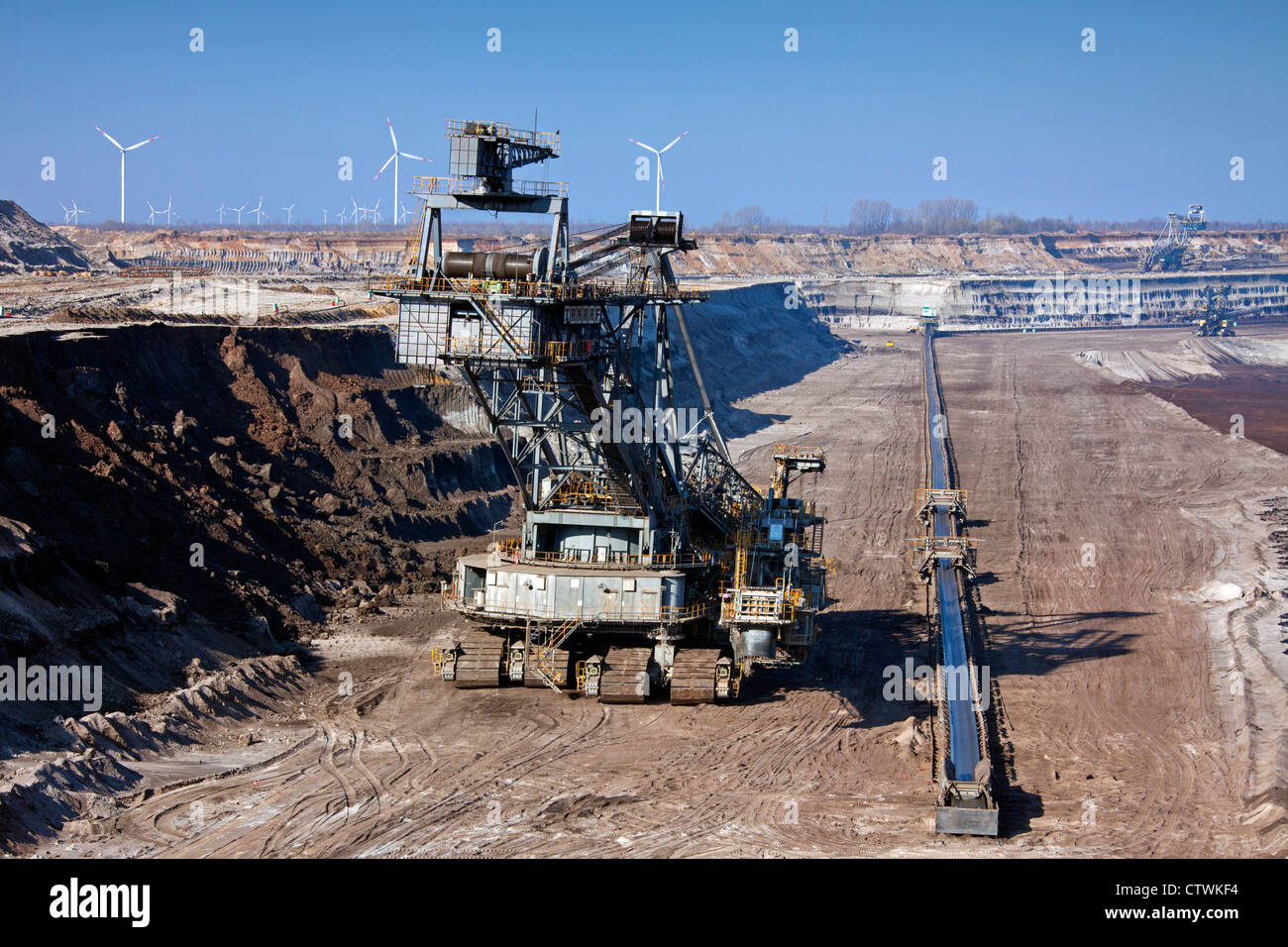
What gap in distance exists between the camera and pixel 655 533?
103 ft

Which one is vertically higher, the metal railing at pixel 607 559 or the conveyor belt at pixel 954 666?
the metal railing at pixel 607 559

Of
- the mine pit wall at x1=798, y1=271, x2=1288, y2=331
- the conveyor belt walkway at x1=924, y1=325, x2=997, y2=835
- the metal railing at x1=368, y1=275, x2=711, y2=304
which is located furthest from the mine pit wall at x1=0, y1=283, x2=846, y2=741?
the mine pit wall at x1=798, y1=271, x2=1288, y2=331

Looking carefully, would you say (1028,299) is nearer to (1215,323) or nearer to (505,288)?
(1215,323)

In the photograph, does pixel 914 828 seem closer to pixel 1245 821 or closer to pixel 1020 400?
pixel 1245 821

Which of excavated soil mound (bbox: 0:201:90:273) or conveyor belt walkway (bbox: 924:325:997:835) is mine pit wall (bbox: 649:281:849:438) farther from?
excavated soil mound (bbox: 0:201:90:273)

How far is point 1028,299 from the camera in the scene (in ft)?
579

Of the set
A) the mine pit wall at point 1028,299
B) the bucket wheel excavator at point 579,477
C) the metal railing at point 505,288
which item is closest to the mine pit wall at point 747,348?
the mine pit wall at point 1028,299

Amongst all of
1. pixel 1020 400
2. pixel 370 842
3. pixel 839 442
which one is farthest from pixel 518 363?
pixel 1020 400

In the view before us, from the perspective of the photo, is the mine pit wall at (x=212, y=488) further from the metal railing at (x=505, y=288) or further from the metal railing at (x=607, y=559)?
the metal railing at (x=505, y=288)

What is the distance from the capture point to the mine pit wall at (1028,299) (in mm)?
167250

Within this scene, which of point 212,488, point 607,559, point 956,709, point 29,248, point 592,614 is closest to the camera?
point 956,709

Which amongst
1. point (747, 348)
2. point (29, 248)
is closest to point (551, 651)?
point (747, 348)

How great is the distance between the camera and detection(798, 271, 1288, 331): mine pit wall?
549 ft

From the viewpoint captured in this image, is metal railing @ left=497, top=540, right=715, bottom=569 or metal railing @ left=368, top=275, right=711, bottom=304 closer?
metal railing @ left=368, top=275, right=711, bottom=304
